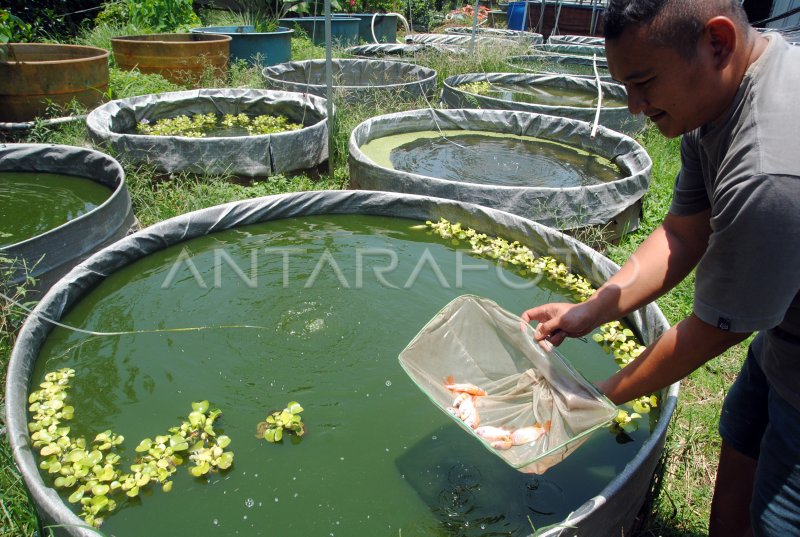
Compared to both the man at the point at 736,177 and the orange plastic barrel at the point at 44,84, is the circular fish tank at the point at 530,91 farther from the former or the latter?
the man at the point at 736,177

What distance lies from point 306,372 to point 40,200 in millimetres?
2540

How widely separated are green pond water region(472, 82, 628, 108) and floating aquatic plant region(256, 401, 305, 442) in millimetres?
5939

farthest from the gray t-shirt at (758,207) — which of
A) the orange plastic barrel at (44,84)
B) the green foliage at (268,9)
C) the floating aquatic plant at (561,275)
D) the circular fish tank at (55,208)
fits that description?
the green foliage at (268,9)

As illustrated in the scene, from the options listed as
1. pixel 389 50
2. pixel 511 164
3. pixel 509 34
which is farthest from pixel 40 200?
pixel 509 34

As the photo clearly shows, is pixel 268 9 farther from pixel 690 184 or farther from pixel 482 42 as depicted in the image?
pixel 690 184

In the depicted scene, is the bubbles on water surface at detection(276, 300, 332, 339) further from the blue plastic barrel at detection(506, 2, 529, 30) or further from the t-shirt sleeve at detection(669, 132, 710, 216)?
the blue plastic barrel at detection(506, 2, 529, 30)

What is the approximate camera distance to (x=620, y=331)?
2.65 meters

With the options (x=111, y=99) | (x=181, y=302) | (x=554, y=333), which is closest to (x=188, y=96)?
(x=111, y=99)

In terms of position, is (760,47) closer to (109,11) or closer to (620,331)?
(620,331)

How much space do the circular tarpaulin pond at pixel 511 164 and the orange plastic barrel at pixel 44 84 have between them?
2.35 metres

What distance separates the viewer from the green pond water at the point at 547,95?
7125 mm

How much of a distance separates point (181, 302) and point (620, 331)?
2144mm

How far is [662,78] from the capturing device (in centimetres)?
108

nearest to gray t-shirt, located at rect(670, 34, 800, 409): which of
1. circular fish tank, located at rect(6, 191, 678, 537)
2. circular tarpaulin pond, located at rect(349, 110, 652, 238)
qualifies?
circular fish tank, located at rect(6, 191, 678, 537)
